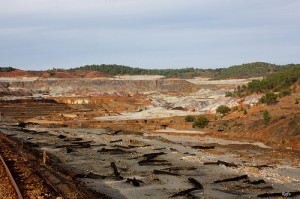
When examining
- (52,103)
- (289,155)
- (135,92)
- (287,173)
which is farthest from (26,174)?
(135,92)

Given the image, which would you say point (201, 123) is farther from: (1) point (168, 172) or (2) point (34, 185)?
(2) point (34, 185)

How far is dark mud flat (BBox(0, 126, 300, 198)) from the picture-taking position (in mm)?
20281

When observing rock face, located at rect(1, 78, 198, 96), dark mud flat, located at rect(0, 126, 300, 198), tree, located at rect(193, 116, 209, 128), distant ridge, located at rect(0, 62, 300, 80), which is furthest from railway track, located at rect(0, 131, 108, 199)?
distant ridge, located at rect(0, 62, 300, 80)

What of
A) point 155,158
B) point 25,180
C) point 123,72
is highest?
point 123,72

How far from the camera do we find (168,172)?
2462 cm

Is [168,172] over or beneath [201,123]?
over

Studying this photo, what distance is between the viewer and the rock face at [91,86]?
120831 mm

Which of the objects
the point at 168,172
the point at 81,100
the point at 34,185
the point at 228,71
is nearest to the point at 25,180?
the point at 34,185

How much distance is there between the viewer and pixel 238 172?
25047 millimetres

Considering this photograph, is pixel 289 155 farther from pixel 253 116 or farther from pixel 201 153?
pixel 253 116

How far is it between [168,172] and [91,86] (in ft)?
Result: 338

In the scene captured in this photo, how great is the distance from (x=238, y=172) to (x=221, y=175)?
1.36 m

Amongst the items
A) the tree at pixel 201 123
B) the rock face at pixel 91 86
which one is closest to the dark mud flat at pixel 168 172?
the tree at pixel 201 123

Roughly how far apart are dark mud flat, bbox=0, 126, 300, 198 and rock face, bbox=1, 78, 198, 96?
A: 83026 millimetres
